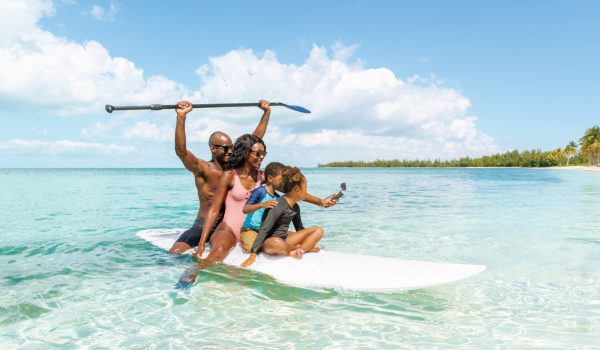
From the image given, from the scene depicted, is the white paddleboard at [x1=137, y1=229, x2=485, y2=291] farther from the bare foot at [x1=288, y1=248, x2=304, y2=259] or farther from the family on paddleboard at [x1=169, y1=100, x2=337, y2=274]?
the family on paddleboard at [x1=169, y1=100, x2=337, y2=274]

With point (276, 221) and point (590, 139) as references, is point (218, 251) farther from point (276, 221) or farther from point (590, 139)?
point (590, 139)

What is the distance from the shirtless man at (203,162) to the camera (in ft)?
14.1

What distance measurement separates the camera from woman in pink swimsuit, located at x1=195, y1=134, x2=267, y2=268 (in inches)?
175

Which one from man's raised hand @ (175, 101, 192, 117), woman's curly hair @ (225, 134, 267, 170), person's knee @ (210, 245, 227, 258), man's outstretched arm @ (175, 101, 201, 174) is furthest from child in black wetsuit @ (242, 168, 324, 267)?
man's raised hand @ (175, 101, 192, 117)

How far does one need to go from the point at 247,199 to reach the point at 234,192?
0.17m

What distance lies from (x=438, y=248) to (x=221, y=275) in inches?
144

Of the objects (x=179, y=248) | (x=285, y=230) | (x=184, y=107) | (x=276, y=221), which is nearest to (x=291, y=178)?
(x=276, y=221)

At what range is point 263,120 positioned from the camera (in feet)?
17.9

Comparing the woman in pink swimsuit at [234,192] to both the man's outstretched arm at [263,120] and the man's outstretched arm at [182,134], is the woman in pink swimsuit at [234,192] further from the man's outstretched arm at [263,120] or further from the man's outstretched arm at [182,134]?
the man's outstretched arm at [263,120]

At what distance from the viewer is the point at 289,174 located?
13.6ft

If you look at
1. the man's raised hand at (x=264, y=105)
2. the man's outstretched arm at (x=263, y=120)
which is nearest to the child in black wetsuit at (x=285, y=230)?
the man's outstretched arm at (x=263, y=120)

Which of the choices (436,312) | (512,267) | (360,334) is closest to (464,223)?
(512,267)

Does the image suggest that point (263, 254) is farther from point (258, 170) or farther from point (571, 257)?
point (571, 257)

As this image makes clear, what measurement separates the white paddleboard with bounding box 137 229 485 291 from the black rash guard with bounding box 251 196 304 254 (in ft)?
0.76
